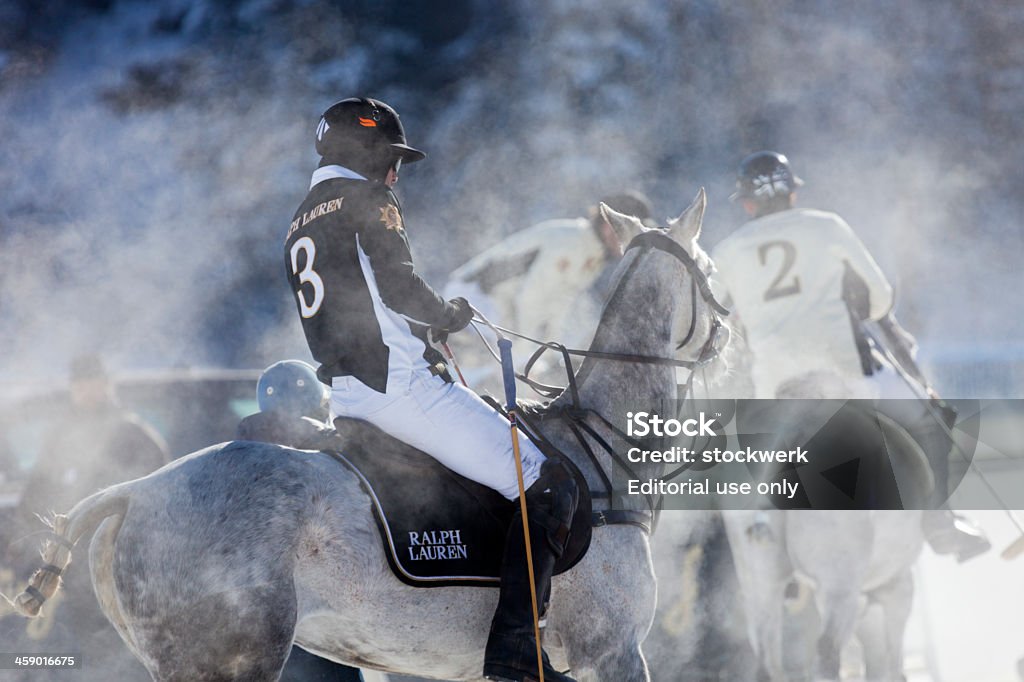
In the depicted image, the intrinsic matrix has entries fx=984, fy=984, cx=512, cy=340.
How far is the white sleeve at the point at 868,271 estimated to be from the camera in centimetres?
476

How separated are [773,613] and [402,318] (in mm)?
3011

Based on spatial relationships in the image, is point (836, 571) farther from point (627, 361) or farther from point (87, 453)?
point (87, 453)

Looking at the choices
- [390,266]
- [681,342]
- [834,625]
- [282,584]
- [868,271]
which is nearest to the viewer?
[282,584]

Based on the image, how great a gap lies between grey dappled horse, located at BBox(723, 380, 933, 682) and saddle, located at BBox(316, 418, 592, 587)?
7.25 ft

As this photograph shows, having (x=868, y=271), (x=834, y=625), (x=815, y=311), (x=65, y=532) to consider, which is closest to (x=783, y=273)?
(x=815, y=311)

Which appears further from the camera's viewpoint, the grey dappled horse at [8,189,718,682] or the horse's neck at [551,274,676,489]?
the horse's neck at [551,274,676,489]

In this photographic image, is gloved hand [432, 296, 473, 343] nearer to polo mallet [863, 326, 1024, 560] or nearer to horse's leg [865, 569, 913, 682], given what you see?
polo mallet [863, 326, 1024, 560]

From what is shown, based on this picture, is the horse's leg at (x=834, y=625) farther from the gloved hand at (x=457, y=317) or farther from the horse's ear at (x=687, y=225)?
the gloved hand at (x=457, y=317)

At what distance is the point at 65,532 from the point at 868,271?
3.73 meters

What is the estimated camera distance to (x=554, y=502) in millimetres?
2727

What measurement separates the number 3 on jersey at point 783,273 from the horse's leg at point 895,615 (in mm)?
1495

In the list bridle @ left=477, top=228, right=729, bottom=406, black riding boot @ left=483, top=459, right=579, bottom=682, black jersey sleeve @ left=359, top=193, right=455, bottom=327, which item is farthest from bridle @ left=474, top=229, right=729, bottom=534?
black jersey sleeve @ left=359, top=193, right=455, bottom=327

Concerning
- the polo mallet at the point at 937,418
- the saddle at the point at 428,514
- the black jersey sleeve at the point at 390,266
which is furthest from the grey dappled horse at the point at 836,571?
the black jersey sleeve at the point at 390,266

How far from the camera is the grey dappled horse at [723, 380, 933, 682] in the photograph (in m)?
4.57
